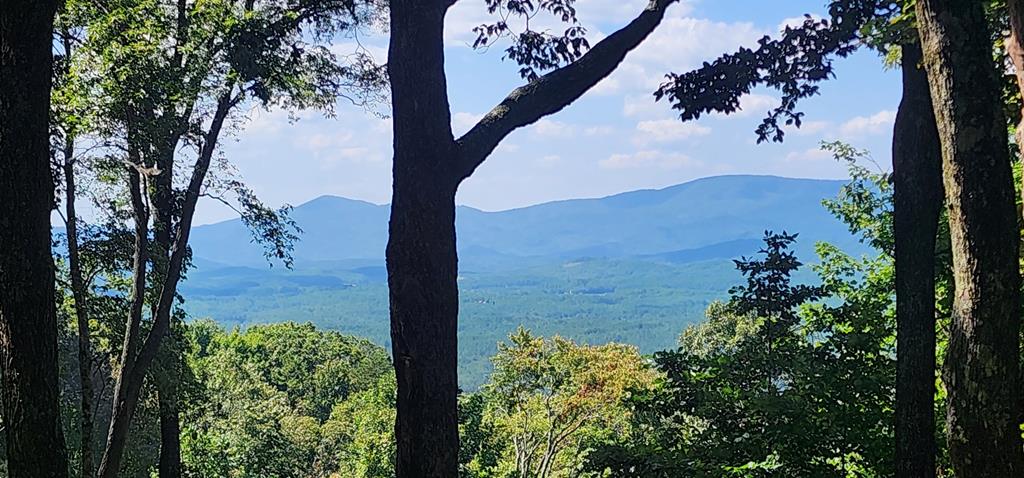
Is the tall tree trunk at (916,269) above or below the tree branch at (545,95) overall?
below

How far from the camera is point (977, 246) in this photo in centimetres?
237

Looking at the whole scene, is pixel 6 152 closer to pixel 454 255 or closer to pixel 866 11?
pixel 454 255

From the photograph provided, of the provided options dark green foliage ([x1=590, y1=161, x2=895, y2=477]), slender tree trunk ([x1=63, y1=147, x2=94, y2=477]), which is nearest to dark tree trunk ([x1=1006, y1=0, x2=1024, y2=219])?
dark green foliage ([x1=590, y1=161, x2=895, y2=477])

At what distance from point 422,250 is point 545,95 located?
3.01ft

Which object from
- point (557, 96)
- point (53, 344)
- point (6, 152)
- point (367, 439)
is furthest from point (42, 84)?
point (367, 439)

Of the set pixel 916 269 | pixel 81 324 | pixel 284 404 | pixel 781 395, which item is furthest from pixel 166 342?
pixel 284 404

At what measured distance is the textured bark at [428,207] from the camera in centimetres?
297

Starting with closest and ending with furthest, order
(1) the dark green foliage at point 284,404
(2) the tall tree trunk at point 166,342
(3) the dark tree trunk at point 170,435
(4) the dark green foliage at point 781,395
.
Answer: (4) the dark green foliage at point 781,395 → (2) the tall tree trunk at point 166,342 → (3) the dark tree trunk at point 170,435 → (1) the dark green foliage at point 284,404

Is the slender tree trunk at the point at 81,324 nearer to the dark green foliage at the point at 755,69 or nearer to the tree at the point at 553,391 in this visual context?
the dark green foliage at the point at 755,69

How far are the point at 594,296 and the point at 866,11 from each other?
19348 centimetres

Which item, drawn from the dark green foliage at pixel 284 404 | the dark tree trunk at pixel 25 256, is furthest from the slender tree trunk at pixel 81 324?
the dark tree trunk at pixel 25 256

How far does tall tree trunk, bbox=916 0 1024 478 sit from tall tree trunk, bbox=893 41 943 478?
1.44 m

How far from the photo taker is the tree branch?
3.27 m

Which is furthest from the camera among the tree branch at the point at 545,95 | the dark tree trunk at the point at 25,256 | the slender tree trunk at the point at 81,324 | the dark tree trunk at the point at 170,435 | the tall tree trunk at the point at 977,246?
the dark tree trunk at the point at 170,435
